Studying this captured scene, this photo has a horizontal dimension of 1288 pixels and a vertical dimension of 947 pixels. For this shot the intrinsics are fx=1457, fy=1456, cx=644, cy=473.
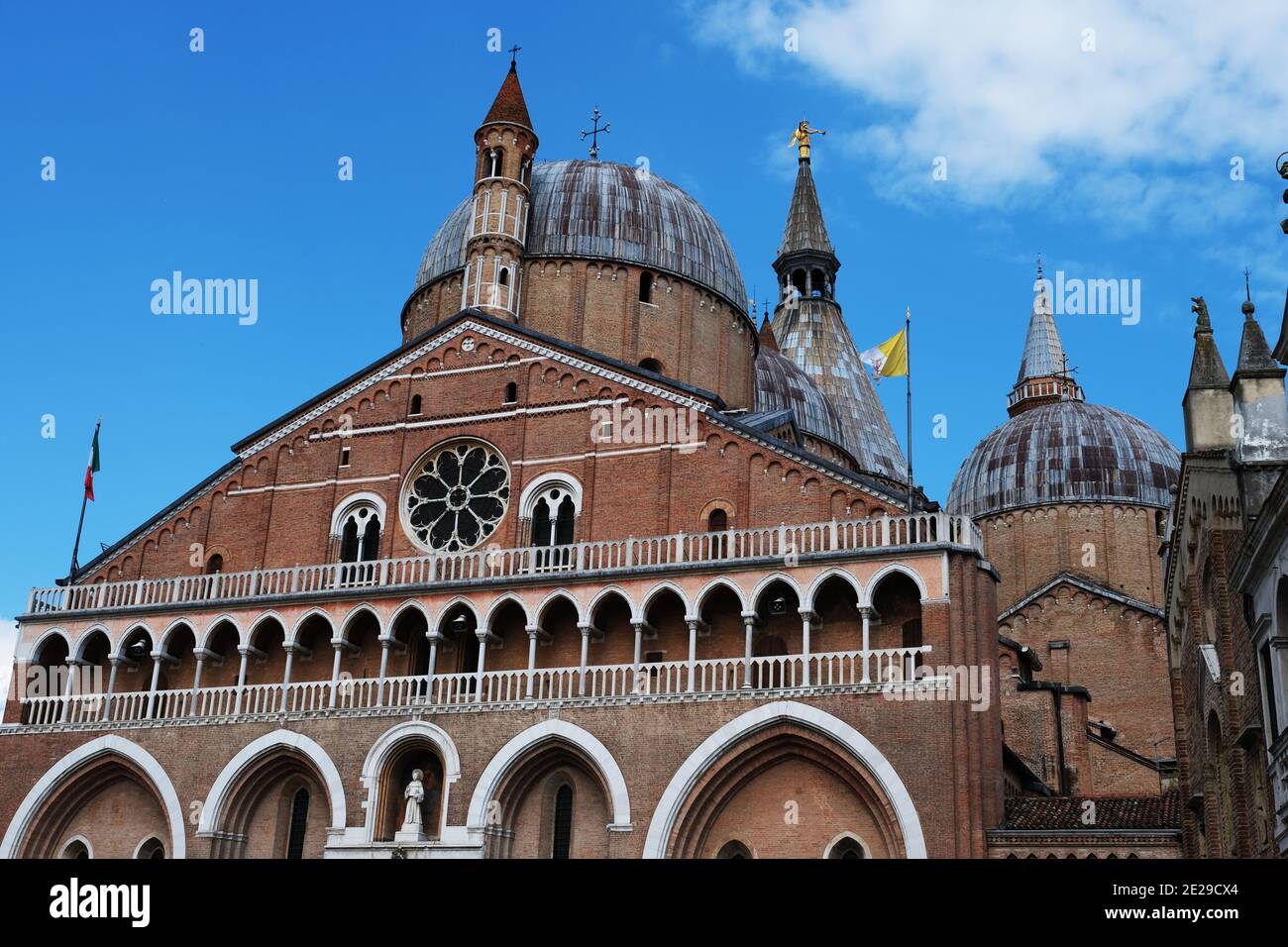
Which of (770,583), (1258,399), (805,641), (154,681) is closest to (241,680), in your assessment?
(154,681)

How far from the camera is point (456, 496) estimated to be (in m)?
35.4

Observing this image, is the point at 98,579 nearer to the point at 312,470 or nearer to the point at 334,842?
the point at 312,470

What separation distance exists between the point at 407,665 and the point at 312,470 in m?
6.09

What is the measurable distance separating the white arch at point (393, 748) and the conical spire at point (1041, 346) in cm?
3718

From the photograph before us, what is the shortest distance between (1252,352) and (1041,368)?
4020 centimetres

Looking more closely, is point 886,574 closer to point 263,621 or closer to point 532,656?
point 532,656

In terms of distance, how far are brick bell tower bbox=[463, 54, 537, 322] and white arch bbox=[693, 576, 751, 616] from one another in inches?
512

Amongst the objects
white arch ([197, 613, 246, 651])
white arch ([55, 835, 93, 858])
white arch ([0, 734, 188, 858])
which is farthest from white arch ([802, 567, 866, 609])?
white arch ([55, 835, 93, 858])

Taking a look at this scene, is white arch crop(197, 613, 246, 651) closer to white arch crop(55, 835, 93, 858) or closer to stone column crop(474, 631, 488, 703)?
white arch crop(55, 835, 93, 858)

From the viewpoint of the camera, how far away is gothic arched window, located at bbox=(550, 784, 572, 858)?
31.1 meters

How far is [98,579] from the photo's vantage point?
37.9 meters

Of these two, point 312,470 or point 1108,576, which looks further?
point 1108,576

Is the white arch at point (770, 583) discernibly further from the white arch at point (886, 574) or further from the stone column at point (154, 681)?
the stone column at point (154, 681)
